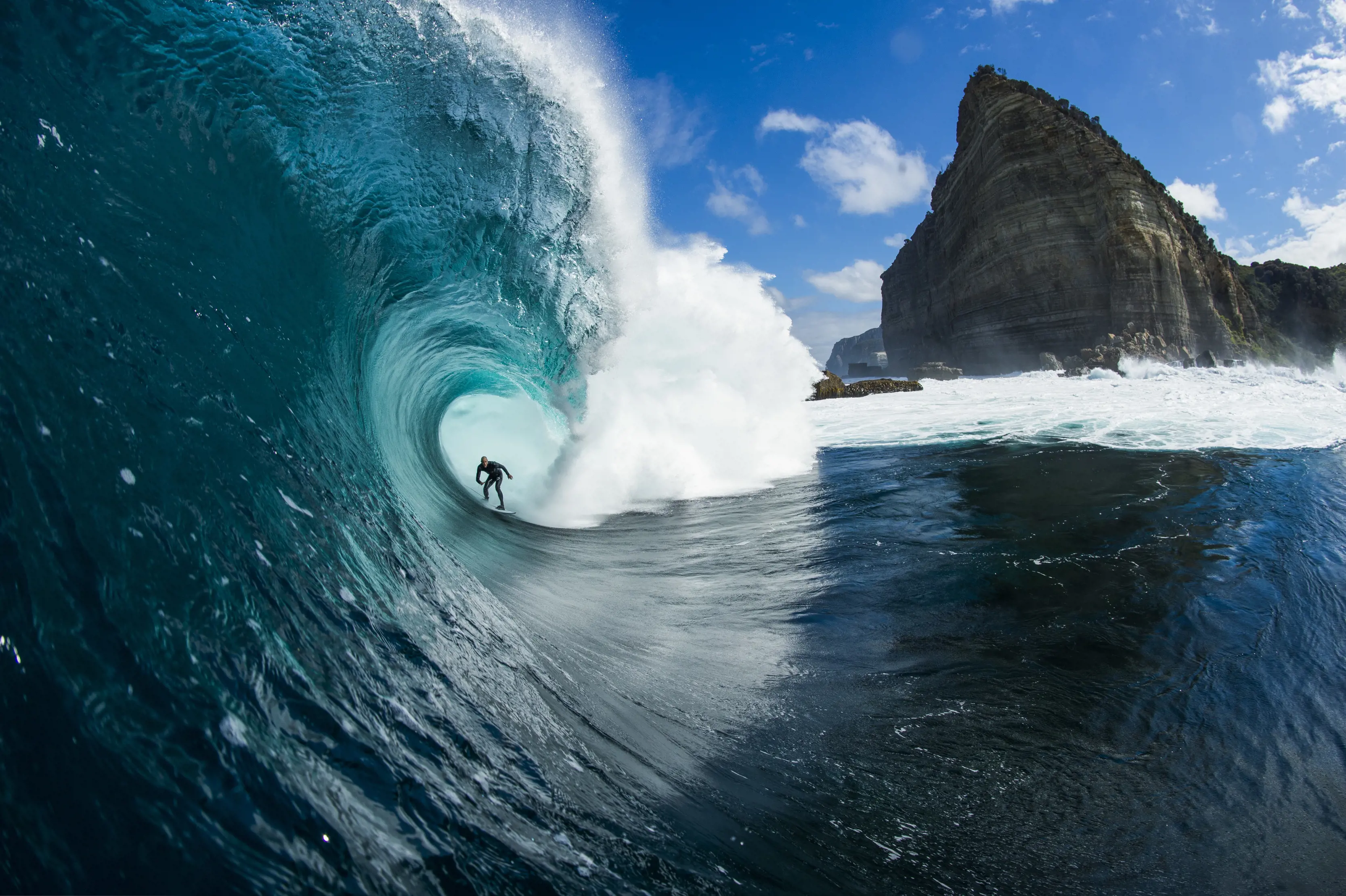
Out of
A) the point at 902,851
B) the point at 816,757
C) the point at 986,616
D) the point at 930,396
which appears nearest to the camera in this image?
the point at 902,851

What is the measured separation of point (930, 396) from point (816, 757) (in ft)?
81.7

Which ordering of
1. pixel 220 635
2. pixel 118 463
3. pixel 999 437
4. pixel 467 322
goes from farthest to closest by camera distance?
1. pixel 999 437
2. pixel 467 322
3. pixel 118 463
4. pixel 220 635

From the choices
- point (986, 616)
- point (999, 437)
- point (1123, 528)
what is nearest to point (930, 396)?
point (999, 437)

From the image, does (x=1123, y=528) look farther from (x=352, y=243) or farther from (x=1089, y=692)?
(x=352, y=243)

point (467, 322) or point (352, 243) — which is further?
point (467, 322)

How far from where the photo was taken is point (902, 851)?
2.37m

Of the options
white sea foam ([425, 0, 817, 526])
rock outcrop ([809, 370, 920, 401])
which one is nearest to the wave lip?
white sea foam ([425, 0, 817, 526])

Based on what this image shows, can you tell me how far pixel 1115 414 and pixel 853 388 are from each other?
13635 mm

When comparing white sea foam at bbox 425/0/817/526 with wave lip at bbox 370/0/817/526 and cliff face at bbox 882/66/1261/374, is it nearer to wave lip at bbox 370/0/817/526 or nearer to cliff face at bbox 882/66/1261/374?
wave lip at bbox 370/0/817/526

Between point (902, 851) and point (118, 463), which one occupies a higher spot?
point (118, 463)

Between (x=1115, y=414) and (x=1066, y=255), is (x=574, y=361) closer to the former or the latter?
(x=1115, y=414)

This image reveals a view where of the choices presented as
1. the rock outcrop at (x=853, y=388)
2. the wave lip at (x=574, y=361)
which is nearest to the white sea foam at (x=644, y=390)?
the wave lip at (x=574, y=361)

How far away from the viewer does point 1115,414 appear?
16.3 meters

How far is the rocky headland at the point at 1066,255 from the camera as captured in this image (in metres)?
34.5
